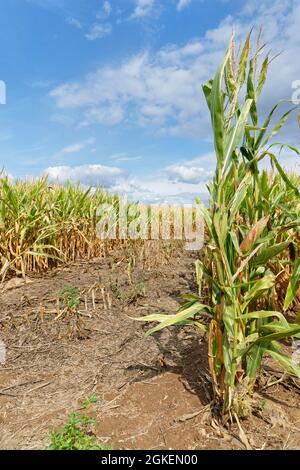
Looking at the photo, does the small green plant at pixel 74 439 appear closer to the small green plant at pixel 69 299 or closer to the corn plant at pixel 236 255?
the corn plant at pixel 236 255

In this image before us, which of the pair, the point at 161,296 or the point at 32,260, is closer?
the point at 161,296

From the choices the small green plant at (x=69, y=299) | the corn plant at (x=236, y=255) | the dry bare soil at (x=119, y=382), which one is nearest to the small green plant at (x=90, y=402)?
the dry bare soil at (x=119, y=382)

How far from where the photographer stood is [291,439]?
154 centimetres

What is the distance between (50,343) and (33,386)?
1.49 feet

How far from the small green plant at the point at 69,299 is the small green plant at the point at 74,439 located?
53.1 inches

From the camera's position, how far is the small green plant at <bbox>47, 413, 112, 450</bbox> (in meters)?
1.44

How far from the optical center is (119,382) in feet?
6.67

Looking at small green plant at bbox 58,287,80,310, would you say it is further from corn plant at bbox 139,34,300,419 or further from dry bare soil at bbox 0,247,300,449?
corn plant at bbox 139,34,300,419

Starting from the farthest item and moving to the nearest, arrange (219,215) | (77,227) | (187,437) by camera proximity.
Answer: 1. (77,227)
2. (187,437)
3. (219,215)

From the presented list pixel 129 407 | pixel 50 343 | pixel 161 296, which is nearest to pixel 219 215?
pixel 129 407

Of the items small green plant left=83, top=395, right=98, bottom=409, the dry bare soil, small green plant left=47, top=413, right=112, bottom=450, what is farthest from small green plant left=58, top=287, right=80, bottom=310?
small green plant left=47, top=413, right=112, bottom=450

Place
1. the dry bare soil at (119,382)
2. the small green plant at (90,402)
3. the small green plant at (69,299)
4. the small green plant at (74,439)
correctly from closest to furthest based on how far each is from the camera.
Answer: the small green plant at (74,439) < the dry bare soil at (119,382) < the small green plant at (90,402) < the small green plant at (69,299)

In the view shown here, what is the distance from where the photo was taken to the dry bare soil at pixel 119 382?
1586 mm

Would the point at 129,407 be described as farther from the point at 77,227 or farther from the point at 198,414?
the point at 77,227
